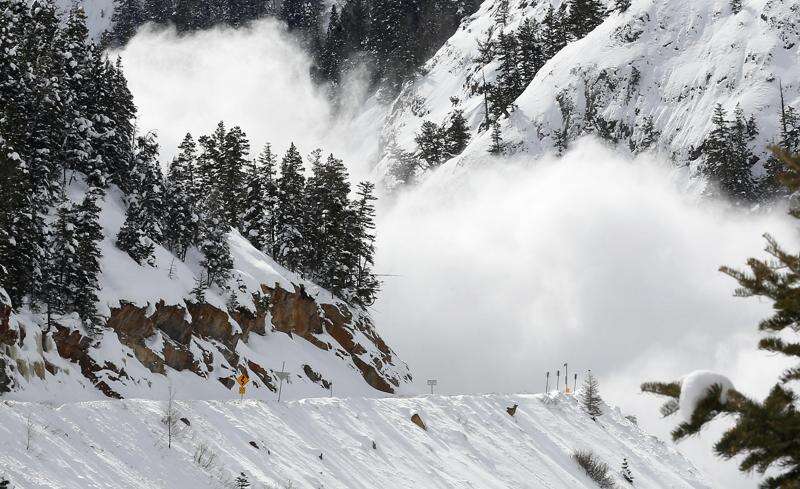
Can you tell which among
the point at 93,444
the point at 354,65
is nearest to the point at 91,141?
the point at 93,444

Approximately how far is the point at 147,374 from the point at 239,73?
138 m

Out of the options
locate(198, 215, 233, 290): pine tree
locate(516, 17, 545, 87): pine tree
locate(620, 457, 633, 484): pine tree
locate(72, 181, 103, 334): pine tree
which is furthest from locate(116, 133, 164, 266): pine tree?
locate(516, 17, 545, 87): pine tree

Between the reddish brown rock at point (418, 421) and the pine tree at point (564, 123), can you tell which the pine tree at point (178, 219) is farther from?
the pine tree at point (564, 123)

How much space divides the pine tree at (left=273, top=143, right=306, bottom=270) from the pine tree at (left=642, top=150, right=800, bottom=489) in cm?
4780

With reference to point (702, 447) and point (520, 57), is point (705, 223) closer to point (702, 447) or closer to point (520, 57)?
point (702, 447)

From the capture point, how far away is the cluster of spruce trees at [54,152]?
27.2 metres

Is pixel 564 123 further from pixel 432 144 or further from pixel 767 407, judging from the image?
pixel 767 407

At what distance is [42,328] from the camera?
26125mm

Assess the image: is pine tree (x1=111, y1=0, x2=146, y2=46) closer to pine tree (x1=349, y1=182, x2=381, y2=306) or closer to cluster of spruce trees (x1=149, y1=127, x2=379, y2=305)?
cluster of spruce trees (x1=149, y1=127, x2=379, y2=305)

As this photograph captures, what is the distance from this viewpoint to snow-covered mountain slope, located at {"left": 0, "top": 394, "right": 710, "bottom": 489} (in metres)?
13.9

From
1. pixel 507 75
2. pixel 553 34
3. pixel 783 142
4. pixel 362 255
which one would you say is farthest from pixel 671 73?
pixel 362 255

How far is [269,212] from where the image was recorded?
56.8 m

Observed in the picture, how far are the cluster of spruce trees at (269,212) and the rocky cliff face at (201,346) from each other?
414cm

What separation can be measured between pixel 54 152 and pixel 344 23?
11170cm
